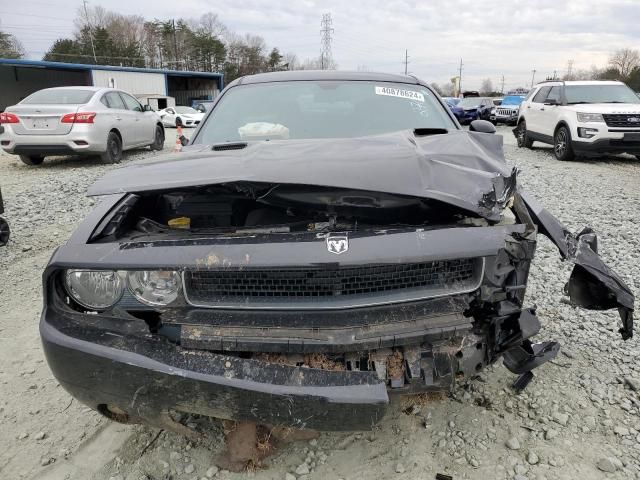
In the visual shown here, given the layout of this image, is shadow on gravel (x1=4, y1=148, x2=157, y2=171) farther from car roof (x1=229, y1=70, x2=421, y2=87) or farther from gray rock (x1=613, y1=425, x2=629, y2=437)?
gray rock (x1=613, y1=425, x2=629, y2=437)

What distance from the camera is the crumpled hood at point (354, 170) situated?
1.84 m

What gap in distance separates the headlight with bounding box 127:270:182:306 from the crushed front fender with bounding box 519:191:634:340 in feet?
5.31

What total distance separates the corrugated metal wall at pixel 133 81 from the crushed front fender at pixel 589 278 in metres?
38.1

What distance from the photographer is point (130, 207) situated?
2131mm

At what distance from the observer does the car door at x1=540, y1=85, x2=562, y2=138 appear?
11.0m

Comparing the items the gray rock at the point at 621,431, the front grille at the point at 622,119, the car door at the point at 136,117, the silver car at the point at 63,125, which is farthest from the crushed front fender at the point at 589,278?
the car door at the point at 136,117

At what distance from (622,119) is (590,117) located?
0.56 m

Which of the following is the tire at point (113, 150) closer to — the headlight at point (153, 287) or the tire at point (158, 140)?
the tire at point (158, 140)

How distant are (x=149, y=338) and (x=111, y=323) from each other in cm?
18

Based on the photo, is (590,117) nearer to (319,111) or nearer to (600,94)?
(600,94)

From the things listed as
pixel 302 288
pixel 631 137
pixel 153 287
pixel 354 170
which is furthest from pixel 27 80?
pixel 302 288

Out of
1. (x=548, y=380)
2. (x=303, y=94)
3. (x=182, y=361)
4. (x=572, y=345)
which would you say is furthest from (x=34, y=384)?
(x=572, y=345)

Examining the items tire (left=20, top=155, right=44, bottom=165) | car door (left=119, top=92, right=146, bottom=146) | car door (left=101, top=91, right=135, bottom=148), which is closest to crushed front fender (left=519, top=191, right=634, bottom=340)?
car door (left=101, top=91, right=135, bottom=148)

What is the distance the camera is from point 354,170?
1908mm
